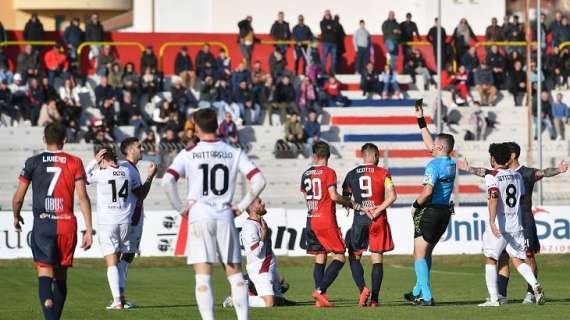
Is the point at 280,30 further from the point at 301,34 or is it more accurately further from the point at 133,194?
the point at 133,194

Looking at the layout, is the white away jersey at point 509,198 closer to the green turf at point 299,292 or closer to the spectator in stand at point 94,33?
the green turf at point 299,292

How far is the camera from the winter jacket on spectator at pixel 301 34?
4225 centimetres

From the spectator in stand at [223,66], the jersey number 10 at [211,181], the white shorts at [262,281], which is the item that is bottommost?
the white shorts at [262,281]

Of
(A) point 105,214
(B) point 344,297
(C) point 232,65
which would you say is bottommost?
(B) point 344,297

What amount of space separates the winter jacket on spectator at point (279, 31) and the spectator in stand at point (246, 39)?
1039 mm

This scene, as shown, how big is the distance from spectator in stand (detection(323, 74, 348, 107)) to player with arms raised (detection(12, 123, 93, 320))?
89.7 feet

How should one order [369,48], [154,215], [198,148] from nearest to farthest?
1. [198,148]
2. [154,215]
3. [369,48]

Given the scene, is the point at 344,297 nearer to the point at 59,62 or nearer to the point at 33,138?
the point at 33,138

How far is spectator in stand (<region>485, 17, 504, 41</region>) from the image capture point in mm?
44156

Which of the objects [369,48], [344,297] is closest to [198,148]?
[344,297]

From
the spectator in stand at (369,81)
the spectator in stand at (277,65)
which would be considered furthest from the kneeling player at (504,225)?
the spectator in stand at (369,81)

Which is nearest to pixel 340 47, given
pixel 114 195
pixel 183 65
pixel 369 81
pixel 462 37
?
pixel 369 81

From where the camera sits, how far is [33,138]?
119ft

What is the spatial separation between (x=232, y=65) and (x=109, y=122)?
7389 mm
